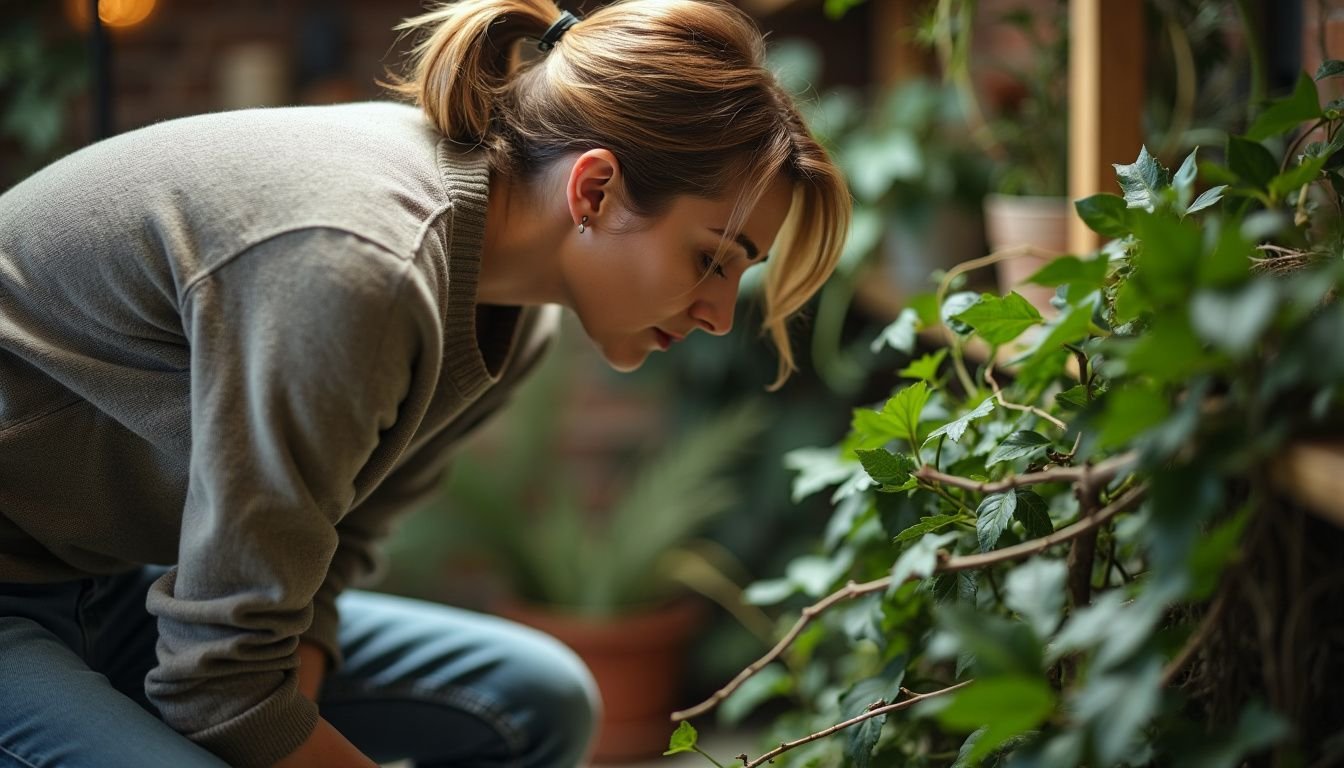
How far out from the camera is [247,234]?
79 cm

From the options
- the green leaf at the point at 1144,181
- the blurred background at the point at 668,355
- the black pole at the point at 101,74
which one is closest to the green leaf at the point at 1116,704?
the green leaf at the point at 1144,181

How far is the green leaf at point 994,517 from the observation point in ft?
2.33

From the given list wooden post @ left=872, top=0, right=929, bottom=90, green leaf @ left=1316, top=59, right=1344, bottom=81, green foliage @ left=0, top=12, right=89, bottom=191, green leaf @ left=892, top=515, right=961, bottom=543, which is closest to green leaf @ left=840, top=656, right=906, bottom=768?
green leaf @ left=892, top=515, right=961, bottom=543

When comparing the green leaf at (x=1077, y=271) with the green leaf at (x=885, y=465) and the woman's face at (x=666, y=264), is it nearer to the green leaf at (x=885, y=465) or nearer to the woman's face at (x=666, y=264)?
the green leaf at (x=885, y=465)

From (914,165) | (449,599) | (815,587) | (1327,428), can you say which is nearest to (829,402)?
(914,165)

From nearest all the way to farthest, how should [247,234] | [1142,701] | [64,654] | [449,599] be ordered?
1. [1142,701]
2. [247,234]
3. [64,654]
4. [449,599]

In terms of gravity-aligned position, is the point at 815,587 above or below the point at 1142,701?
below

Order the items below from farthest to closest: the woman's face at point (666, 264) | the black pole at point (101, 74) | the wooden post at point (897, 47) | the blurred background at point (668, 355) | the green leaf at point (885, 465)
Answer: the wooden post at point (897, 47) < the blurred background at point (668, 355) < the black pole at point (101, 74) < the woman's face at point (666, 264) < the green leaf at point (885, 465)

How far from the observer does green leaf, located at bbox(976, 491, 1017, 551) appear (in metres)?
0.71

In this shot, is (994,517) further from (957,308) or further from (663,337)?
(663,337)

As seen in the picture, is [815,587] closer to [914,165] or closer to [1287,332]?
[1287,332]

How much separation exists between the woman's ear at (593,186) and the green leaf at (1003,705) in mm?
565

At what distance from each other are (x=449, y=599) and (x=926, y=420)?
1612mm

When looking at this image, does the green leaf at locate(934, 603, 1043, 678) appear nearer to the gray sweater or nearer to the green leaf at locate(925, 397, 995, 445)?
the green leaf at locate(925, 397, 995, 445)
